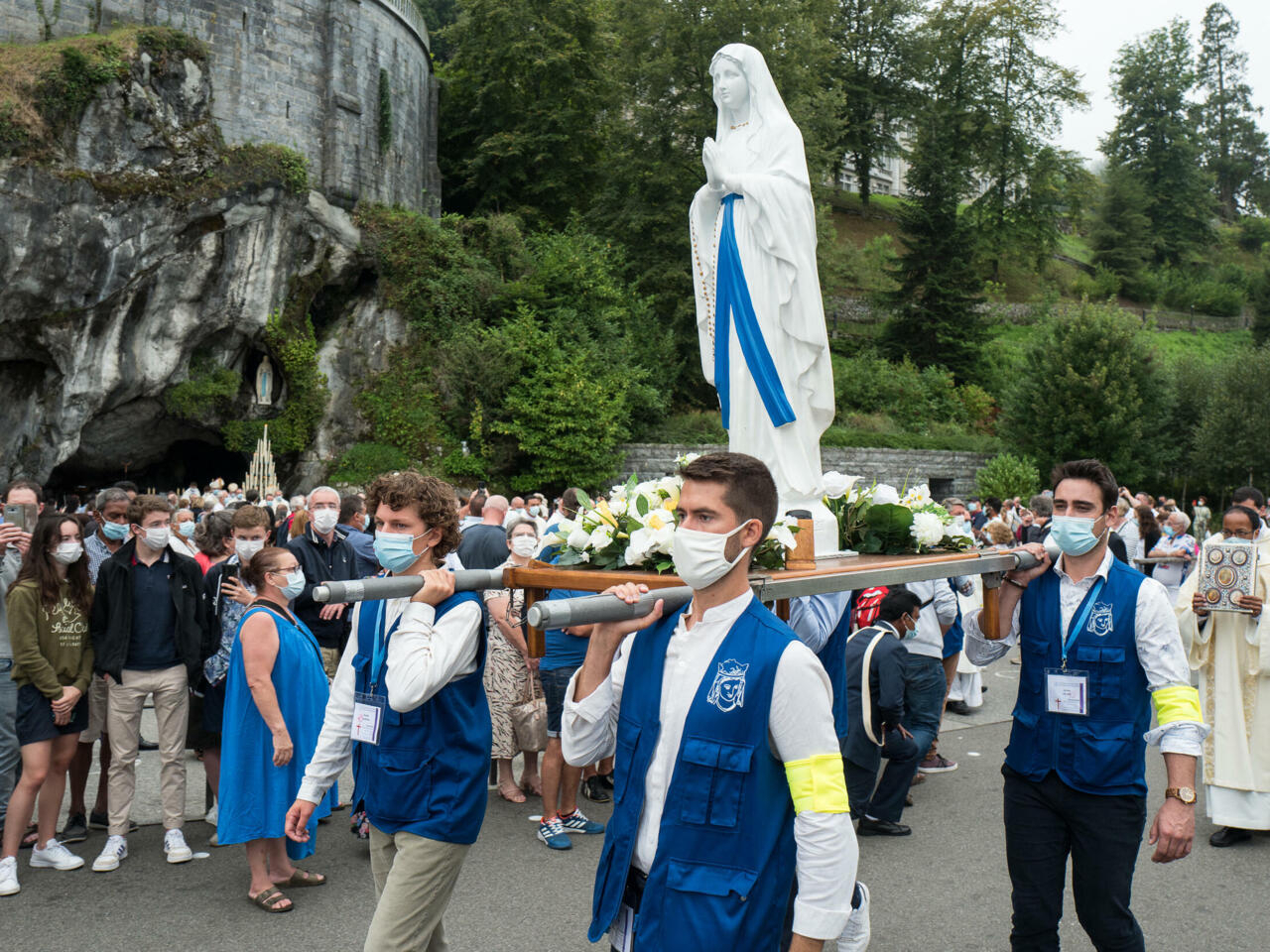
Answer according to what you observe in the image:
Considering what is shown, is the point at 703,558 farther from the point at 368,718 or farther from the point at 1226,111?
the point at 1226,111

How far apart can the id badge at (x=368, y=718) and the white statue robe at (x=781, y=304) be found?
7.71 ft

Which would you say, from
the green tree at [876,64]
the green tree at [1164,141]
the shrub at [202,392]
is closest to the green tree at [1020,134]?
the green tree at [876,64]

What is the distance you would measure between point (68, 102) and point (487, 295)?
1047 centimetres

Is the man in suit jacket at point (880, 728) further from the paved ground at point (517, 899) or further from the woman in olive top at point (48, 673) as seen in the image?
the woman in olive top at point (48, 673)

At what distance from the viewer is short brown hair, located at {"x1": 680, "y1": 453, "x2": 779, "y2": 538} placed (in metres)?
2.37

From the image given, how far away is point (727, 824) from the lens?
2.17m

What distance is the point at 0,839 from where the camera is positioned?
17.2ft

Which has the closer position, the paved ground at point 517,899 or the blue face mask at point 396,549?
the blue face mask at point 396,549

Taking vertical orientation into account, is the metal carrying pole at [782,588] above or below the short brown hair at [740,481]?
below

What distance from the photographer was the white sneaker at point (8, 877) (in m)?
4.83

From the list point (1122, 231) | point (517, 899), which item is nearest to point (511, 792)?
point (517, 899)

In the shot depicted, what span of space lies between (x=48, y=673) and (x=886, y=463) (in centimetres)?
2500

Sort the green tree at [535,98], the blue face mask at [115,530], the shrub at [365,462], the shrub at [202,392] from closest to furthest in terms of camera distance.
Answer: the blue face mask at [115,530] < the shrub at [202,392] < the shrub at [365,462] < the green tree at [535,98]

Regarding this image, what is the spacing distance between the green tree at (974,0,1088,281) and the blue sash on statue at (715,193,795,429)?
42608mm
